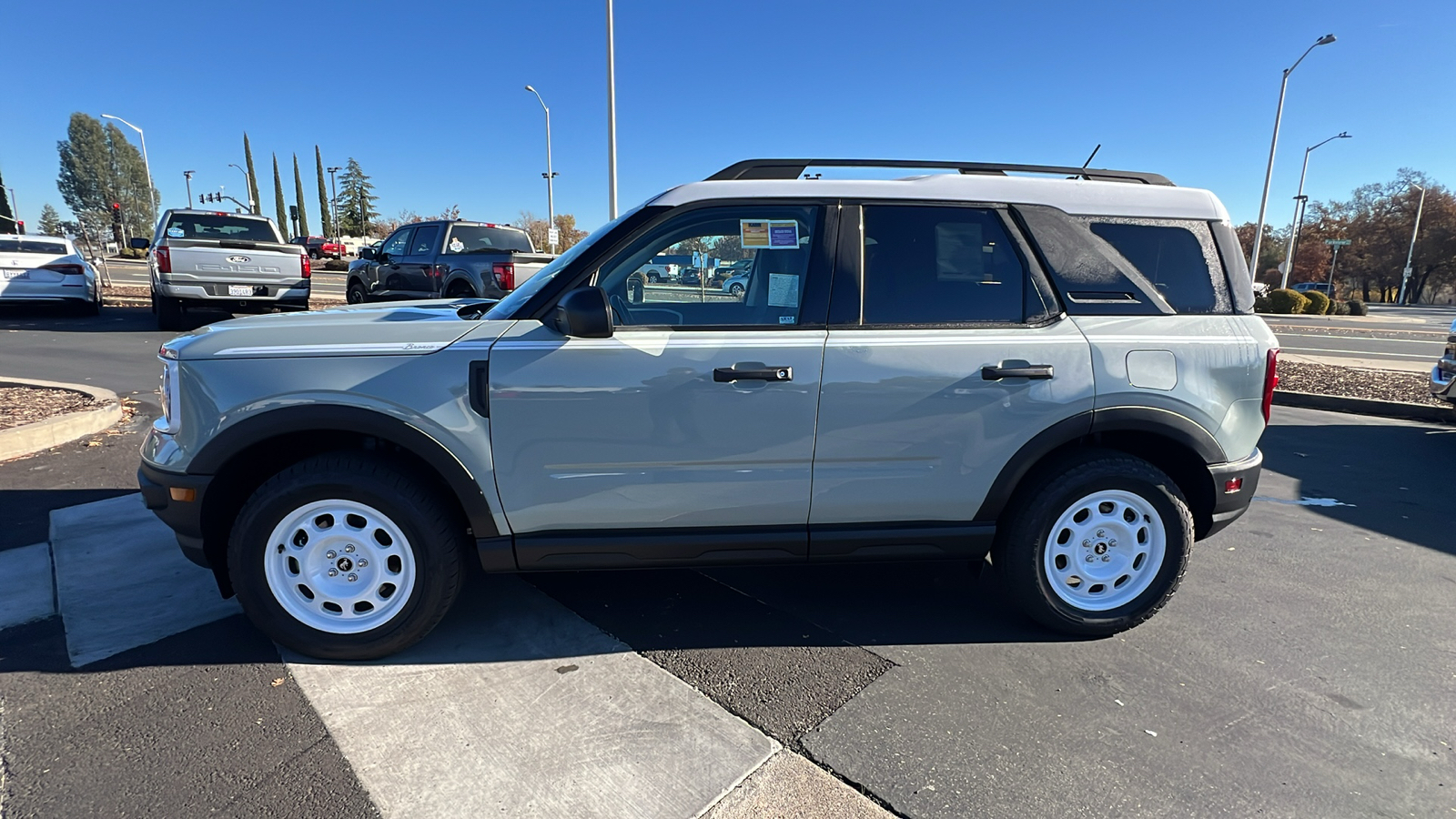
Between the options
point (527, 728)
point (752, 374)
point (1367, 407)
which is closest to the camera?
point (527, 728)

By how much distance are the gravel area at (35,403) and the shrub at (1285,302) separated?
40.8m

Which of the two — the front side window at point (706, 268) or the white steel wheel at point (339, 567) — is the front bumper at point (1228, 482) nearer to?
the front side window at point (706, 268)

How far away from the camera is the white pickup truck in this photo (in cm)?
1105

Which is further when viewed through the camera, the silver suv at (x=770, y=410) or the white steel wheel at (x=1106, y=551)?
the white steel wheel at (x=1106, y=551)

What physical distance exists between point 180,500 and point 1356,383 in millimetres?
12334

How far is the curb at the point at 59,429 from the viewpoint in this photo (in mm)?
5246

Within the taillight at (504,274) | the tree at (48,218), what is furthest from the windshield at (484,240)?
the tree at (48,218)

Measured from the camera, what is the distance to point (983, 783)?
224 centimetres

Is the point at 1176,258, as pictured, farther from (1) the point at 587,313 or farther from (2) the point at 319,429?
(2) the point at 319,429

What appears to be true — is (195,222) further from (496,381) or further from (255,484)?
(496,381)

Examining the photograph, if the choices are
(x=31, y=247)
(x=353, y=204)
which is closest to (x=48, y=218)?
(x=353, y=204)

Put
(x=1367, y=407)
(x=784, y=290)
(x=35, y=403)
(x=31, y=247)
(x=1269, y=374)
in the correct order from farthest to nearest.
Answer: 1. (x=31, y=247)
2. (x=1367, y=407)
3. (x=35, y=403)
4. (x=1269, y=374)
5. (x=784, y=290)

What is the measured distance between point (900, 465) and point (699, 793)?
55.3 inches

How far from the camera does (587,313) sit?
264 centimetres
